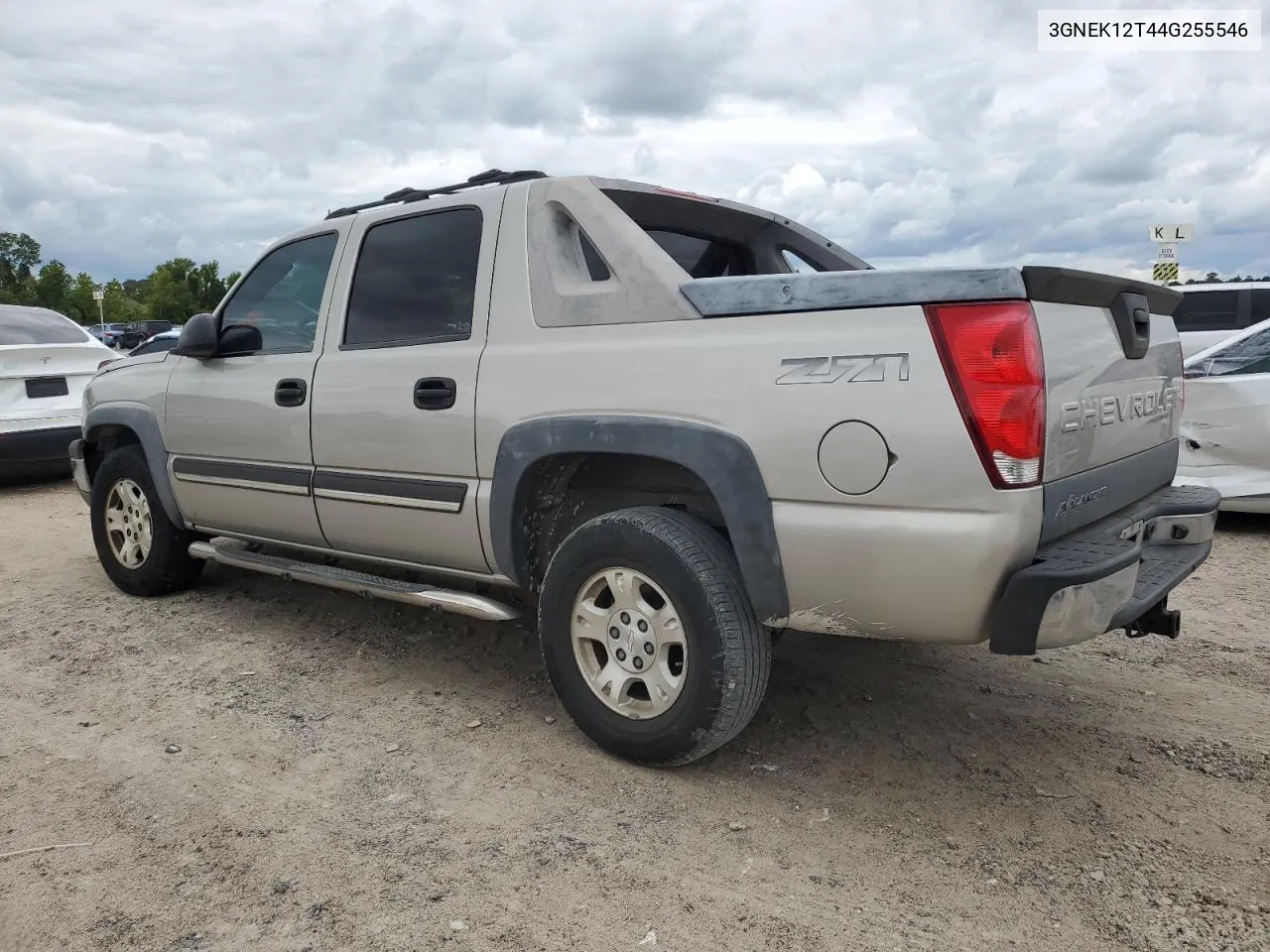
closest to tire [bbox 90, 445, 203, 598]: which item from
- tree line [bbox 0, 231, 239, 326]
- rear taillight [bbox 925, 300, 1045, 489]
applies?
rear taillight [bbox 925, 300, 1045, 489]

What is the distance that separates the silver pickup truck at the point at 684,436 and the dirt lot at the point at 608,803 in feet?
1.20

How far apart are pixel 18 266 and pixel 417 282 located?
118398mm

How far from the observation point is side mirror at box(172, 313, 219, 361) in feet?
14.0

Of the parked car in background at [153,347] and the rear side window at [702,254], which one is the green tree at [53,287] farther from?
the rear side window at [702,254]

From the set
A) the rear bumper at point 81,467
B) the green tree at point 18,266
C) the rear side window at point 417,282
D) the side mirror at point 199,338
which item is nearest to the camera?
the rear side window at point 417,282

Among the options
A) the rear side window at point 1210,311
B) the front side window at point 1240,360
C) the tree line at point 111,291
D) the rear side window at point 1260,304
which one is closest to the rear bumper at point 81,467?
the front side window at point 1240,360

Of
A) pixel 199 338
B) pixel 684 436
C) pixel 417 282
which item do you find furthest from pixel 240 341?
→ pixel 684 436

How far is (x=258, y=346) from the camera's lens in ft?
13.9

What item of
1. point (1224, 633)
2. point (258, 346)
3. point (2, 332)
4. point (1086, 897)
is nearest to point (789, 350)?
point (1086, 897)

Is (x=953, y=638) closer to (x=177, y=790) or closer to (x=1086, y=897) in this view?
(x=1086, y=897)

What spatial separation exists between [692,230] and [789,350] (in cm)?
145

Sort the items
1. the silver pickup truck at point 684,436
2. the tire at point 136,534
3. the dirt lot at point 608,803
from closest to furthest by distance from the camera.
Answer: the dirt lot at point 608,803 < the silver pickup truck at point 684,436 < the tire at point 136,534

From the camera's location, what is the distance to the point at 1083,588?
2.35 metres

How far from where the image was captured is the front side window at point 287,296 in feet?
13.2
